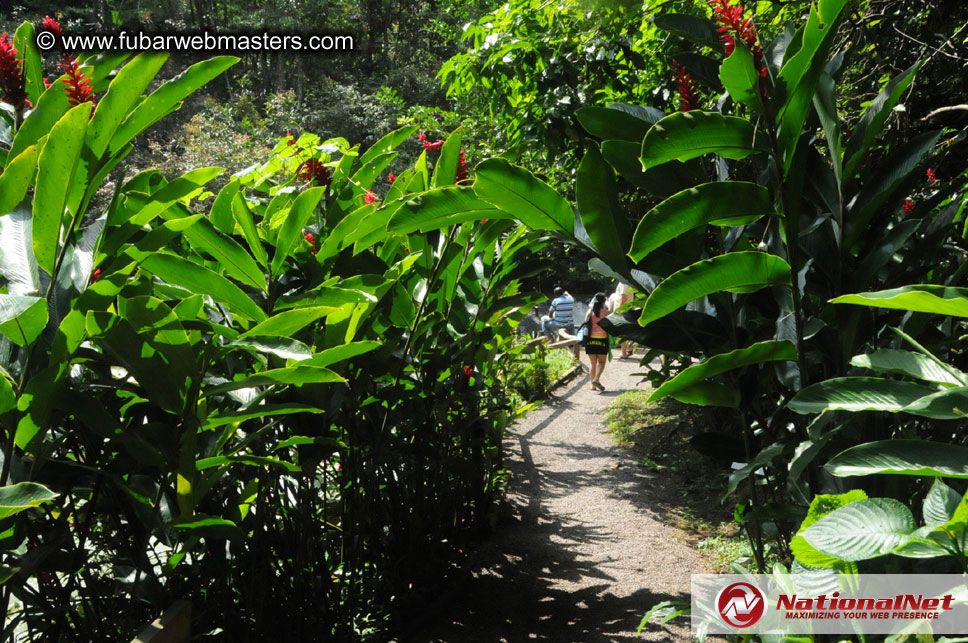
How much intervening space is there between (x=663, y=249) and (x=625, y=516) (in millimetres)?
3624

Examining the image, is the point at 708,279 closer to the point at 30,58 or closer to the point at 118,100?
the point at 118,100

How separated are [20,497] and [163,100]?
850 millimetres

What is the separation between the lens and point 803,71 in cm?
122

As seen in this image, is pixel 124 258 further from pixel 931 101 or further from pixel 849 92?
pixel 849 92

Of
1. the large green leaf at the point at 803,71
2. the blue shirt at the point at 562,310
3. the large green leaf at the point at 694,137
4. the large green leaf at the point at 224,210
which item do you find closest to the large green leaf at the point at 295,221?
the large green leaf at the point at 224,210

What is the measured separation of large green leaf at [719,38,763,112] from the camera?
119cm

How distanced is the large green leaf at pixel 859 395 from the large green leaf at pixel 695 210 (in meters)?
0.36

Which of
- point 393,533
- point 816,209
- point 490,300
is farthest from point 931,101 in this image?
point 393,533

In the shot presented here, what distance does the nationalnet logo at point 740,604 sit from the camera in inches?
55.9

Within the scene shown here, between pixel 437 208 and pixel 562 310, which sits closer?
pixel 437 208

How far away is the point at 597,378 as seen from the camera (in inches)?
432

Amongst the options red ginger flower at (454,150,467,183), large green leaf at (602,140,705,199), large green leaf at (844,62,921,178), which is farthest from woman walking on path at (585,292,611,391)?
large green leaf at (844,62,921,178)

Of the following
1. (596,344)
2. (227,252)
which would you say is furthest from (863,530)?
(596,344)

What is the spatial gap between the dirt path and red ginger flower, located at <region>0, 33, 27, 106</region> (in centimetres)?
229
